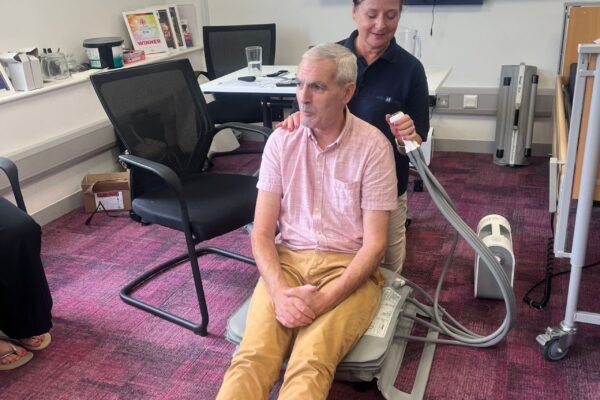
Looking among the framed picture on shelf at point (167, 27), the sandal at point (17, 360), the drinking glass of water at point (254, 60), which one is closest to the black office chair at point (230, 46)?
the framed picture on shelf at point (167, 27)

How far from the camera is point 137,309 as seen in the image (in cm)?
230

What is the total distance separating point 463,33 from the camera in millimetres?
3803

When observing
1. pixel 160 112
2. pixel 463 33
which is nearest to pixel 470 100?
pixel 463 33

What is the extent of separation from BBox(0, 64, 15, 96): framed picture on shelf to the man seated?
5.98 ft

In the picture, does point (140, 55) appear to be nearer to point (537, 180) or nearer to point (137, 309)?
point (137, 309)

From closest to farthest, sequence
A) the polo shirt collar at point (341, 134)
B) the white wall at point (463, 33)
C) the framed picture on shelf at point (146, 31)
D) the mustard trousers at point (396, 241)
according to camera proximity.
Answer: the polo shirt collar at point (341, 134) → the mustard trousers at point (396, 241) → the white wall at point (463, 33) → the framed picture on shelf at point (146, 31)

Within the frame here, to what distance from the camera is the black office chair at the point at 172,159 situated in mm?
2051

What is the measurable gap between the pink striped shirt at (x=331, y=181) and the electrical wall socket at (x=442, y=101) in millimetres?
2418

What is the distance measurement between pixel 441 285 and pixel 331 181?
85 centimetres

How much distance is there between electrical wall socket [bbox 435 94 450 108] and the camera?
3943mm

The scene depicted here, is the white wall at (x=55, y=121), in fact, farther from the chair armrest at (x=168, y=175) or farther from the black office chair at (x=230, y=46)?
the chair armrest at (x=168, y=175)

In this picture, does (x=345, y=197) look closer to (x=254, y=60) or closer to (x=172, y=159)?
(x=172, y=159)

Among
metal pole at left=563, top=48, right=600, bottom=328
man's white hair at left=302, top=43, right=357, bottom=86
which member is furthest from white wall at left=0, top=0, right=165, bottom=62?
metal pole at left=563, top=48, right=600, bottom=328

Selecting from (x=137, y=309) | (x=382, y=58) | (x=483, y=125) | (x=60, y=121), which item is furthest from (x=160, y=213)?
(x=483, y=125)
